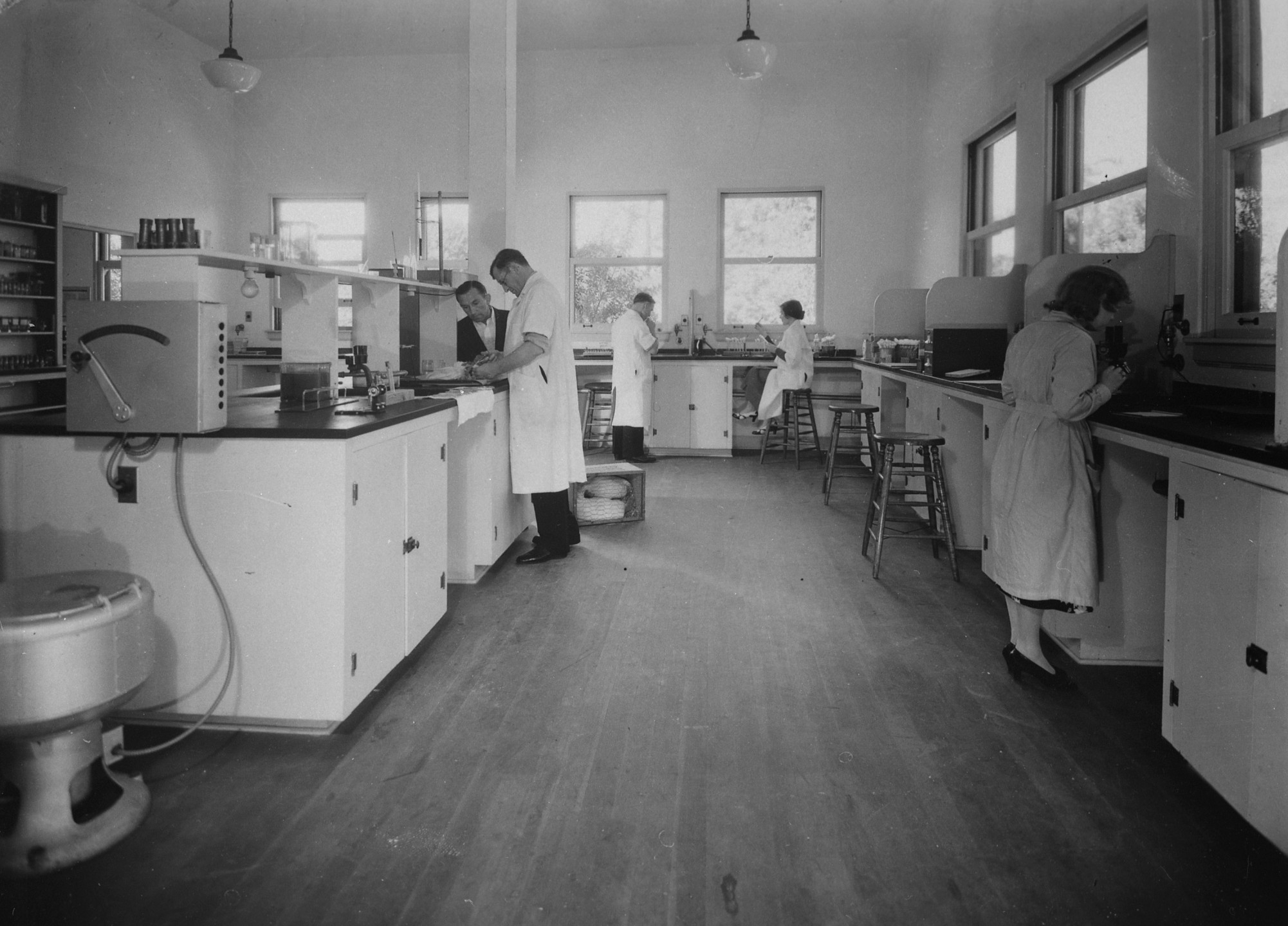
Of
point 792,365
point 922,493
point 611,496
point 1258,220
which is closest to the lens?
point 1258,220

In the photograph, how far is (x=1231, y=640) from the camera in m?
2.06

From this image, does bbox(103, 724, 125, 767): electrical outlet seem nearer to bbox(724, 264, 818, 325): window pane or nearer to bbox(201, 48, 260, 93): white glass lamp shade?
bbox(201, 48, 260, 93): white glass lamp shade

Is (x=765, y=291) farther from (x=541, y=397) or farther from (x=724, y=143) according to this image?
(x=541, y=397)

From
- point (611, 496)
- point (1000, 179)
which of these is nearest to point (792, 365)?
point (1000, 179)

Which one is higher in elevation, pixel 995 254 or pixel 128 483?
pixel 995 254

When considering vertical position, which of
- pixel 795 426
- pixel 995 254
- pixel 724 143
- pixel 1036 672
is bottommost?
pixel 1036 672

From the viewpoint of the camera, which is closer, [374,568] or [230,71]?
[374,568]

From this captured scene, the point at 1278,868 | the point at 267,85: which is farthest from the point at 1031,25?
the point at 267,85

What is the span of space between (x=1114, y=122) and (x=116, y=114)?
7806mm

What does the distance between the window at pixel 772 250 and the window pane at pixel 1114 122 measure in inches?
145

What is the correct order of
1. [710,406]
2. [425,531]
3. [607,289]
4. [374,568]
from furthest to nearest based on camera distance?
[607,289] < [710,406] < [425,531] < [374,568]

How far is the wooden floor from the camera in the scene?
6.03ft

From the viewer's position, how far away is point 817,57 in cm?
889

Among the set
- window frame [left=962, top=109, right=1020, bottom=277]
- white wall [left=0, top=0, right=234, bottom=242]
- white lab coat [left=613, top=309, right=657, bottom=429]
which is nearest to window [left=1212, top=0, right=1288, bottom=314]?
window frame [left=962, top=109, right=1020, bottom=277]
